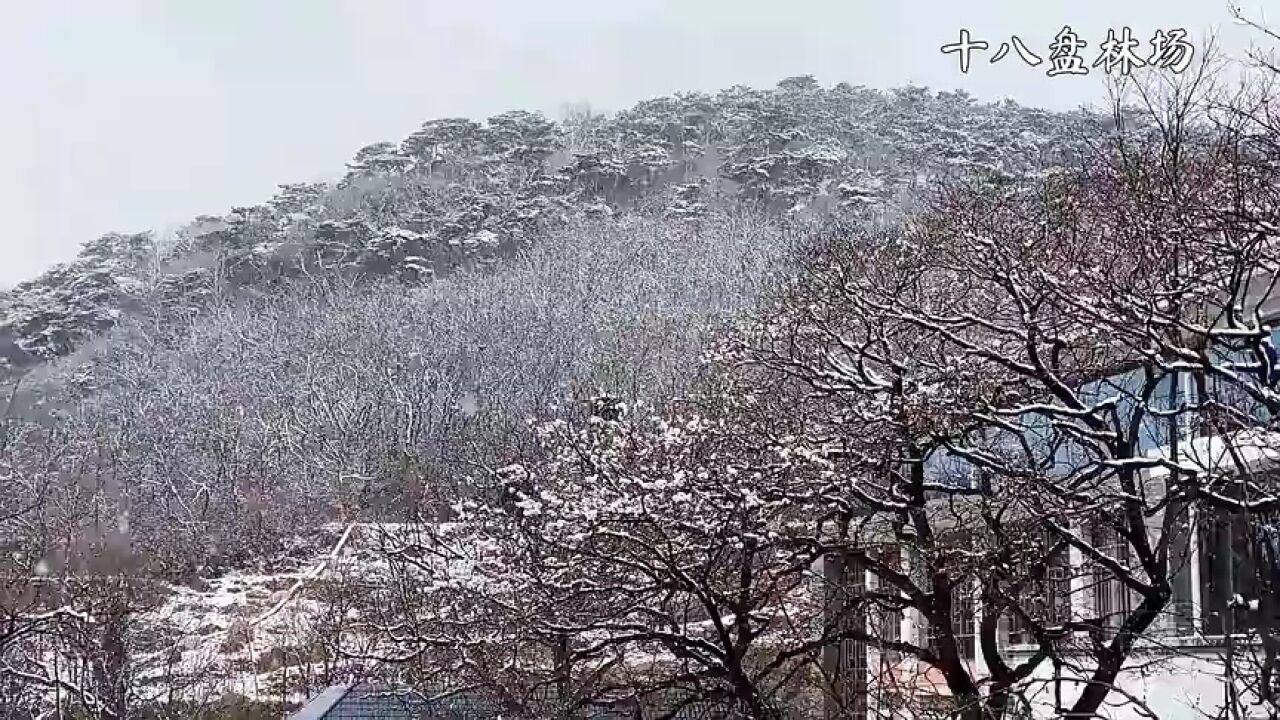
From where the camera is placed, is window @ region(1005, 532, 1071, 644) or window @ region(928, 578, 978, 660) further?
window @ region(928, 578, 978, 660)

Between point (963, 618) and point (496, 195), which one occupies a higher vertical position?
point (496, 195)

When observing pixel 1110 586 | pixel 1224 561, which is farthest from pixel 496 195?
pixel 1224 561

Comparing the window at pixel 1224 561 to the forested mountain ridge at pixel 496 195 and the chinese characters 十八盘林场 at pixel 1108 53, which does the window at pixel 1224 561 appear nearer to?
the chinese characters 十八盘林场 at pixel 1108 53

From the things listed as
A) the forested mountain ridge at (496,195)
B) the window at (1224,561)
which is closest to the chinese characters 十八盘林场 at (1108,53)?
the window at (1224,561)

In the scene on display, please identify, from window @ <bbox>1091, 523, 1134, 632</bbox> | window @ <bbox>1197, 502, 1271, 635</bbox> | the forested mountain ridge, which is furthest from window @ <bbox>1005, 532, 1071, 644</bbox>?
the forested mountain ridge

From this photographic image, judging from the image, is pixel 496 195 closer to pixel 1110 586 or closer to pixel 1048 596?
pixel 1110 586

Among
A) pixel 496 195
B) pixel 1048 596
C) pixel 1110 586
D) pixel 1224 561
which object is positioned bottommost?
pixel 1048 596

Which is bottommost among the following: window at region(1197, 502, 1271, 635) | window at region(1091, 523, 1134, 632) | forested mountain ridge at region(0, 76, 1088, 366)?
window at region(1197, 502, 1271, 635)

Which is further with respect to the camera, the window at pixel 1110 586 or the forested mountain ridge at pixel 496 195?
the forested mountain ridge at pixel 496 195

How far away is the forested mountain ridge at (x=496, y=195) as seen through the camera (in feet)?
124

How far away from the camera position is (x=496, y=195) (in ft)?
138

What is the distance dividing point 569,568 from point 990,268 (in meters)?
4.04

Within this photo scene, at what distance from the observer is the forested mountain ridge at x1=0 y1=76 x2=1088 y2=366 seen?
3791 cm

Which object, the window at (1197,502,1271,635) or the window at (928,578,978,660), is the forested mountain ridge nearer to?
the window at (928,578,978,660)
